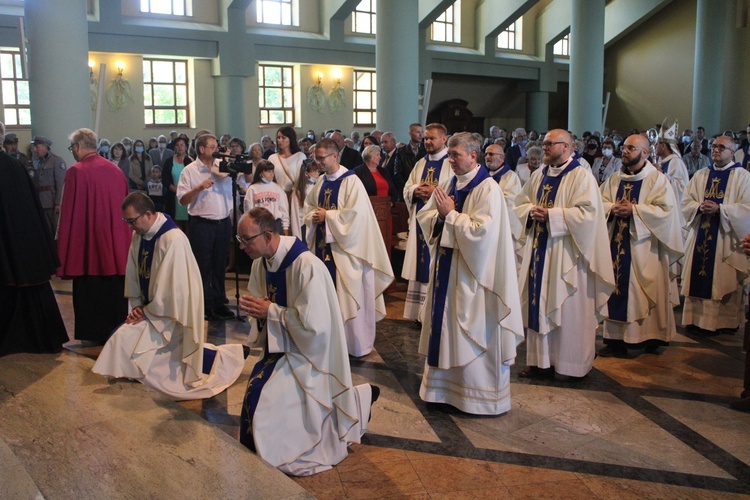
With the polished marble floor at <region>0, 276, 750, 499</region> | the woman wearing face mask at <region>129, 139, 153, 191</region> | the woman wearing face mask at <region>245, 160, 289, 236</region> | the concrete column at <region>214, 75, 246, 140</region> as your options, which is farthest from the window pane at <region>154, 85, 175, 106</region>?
the polished marble floor at <region>0, 276, 750, 499</region>

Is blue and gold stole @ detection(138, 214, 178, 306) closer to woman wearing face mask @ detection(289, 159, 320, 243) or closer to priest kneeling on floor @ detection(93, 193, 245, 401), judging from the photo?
priest kneeling on floor @ detection(93, 193, 245, 401)

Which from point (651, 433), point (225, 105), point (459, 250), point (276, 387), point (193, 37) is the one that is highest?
point (193, 37)

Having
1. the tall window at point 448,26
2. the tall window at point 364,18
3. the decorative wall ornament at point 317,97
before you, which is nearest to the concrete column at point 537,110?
the tall window at point 448,26

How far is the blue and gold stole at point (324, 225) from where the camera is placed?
6086mm

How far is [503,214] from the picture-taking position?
4773mm

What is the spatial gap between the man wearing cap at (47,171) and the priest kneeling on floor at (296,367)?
6.03 meters

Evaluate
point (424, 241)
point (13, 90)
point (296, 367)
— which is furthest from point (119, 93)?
point (296, 367)

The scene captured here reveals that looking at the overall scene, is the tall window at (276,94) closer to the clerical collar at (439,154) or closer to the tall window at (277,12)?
the tall window at (277,12)

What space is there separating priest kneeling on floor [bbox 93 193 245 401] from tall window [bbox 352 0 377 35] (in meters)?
17.9

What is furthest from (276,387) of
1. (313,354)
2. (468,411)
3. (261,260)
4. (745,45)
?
(745,45)

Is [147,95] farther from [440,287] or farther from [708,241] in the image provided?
[440,287]

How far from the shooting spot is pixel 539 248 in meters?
5.64

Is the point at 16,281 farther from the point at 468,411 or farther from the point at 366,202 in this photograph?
the point at 468,411

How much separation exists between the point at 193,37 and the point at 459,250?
592 inches
